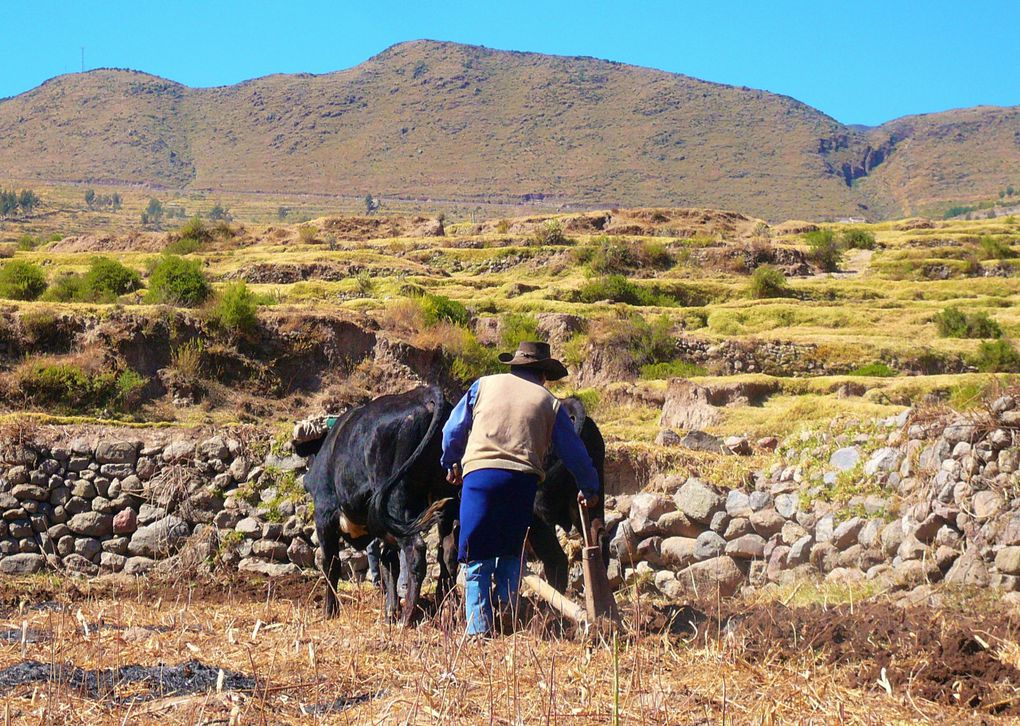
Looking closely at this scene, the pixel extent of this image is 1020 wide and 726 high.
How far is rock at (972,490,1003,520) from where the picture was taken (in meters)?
10.1

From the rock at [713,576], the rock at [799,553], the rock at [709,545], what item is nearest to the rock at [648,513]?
the rock at [709,545]

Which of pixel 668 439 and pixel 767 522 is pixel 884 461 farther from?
pixel 668 439

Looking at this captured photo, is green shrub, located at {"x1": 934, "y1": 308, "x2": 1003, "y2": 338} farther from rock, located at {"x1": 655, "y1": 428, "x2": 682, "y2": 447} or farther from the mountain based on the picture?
the mountain

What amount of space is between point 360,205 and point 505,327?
331 ft

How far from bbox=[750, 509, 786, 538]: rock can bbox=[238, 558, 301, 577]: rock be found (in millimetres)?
4634

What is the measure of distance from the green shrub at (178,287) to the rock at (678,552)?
17.3 metres

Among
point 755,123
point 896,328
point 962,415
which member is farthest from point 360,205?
point 962,415

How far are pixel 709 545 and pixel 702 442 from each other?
11.1ft

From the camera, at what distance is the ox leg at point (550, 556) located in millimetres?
8797

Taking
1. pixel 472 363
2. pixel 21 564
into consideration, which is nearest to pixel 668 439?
pixel 21 564

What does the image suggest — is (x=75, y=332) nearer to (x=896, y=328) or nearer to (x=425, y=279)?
(x=425, y=279)

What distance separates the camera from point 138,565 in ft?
41.9

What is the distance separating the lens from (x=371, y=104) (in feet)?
541

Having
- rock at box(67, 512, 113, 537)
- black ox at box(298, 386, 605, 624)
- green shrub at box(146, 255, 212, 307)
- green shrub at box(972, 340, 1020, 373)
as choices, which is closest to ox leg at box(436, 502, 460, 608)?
black ox at box(298, 386, 605, 624)
